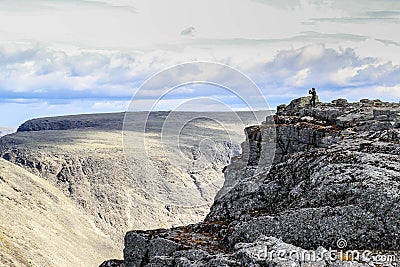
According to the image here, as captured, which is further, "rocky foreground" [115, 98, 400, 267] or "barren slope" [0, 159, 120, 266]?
"barren slope" [0, 159, 120, 266]

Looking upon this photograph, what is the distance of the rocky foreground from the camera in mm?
21422

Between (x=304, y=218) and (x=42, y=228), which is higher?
(x=304, y=218)

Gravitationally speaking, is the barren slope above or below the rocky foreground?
below

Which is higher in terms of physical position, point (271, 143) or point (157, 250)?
point (271, 143)

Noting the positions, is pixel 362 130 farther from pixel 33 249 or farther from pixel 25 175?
pixel 25 175

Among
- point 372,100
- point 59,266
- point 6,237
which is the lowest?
point 59,266

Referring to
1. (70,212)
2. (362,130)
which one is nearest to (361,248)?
(362,130)

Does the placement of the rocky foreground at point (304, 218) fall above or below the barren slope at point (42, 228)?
above

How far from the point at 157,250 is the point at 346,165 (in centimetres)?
1181

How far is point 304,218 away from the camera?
78.5 ft

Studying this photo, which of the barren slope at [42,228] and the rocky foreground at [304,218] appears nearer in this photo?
the rocky foreground at [304,218]

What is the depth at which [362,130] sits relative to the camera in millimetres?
42281

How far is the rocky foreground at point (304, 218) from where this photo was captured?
21422mm

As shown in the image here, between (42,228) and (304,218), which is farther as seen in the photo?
(42,228)
